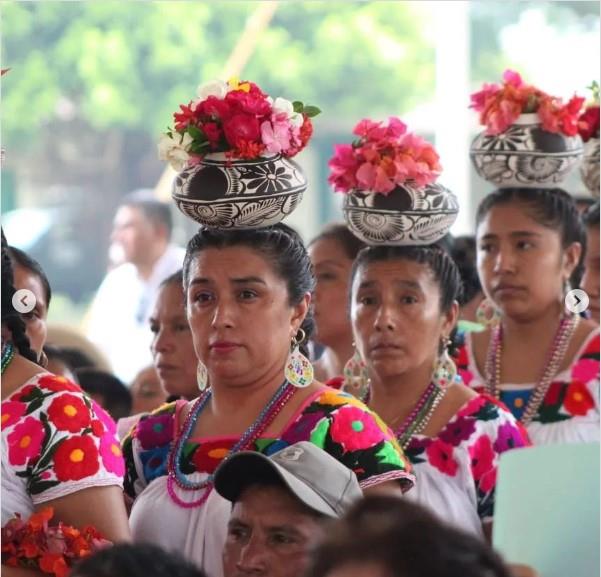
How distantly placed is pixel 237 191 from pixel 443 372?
965mm

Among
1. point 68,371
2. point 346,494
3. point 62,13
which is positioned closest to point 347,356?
point 68,371

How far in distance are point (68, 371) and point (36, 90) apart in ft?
26.4

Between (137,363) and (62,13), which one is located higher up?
(62,13)

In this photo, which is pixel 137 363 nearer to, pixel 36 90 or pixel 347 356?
pixel 347 356

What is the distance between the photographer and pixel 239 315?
11.1 ft

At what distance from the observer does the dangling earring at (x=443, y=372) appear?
4.10 metres

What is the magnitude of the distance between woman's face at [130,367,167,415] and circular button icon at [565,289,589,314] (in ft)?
4.83

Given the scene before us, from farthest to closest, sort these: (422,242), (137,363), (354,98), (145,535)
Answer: (354,98) < (137,363) < (422,242) < (145,535)

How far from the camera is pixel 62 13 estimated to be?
12.1 m

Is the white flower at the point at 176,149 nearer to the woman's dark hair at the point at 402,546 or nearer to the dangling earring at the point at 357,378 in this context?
the dangling earring at the point at 357,378

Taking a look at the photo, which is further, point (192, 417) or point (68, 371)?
point (68, 371)

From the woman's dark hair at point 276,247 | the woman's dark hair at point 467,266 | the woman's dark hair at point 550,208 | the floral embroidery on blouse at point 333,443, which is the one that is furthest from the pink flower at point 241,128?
the woman's dark hair at point 467,266

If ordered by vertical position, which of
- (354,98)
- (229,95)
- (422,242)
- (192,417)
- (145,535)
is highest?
(354,98)

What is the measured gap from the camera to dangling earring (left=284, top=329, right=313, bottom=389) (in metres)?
3.43
